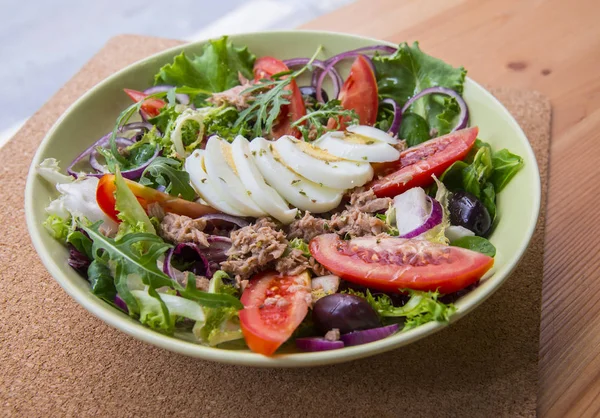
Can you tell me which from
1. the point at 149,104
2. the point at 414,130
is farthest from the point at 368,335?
the point at 149,104

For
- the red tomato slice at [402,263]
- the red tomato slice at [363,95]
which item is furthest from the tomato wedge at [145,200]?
the red tomato slice at [363,95]

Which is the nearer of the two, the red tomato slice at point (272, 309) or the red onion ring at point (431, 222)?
the red tomato slice at point (272, 309)

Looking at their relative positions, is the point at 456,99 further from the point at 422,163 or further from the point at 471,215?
the point at 471,215

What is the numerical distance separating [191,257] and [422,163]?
3.67 ft

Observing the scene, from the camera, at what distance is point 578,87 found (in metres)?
3.65

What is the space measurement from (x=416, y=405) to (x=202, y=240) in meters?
1.02

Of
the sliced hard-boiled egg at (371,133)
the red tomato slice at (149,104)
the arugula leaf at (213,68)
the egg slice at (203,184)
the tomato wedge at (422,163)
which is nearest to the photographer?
the egg slice at (203,184)

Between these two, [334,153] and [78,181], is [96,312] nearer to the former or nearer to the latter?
[78,181]

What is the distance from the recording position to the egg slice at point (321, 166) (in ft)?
8.25

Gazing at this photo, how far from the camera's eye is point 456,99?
2971mm

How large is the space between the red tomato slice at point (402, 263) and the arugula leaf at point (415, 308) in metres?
0.04

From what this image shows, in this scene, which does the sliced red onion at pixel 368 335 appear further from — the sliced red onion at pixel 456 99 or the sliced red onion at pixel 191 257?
the sliced red onion at pixel 456 99

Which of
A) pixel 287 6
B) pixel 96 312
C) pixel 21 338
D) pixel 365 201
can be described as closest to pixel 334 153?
pixel 365 201

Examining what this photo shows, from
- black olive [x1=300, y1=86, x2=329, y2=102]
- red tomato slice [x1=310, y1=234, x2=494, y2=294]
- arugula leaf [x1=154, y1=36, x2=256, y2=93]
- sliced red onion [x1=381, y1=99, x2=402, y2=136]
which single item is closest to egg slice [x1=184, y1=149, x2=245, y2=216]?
red tomato slice [x1=310, y1=234, x2=494, y2=294]
